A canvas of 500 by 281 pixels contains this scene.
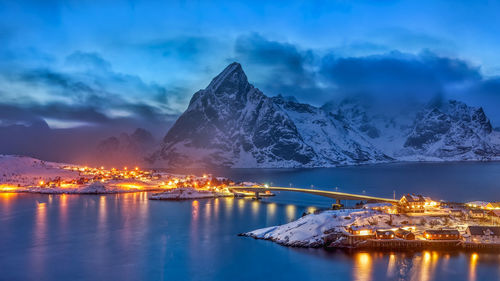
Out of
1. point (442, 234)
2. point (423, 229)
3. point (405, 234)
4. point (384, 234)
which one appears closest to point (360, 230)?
point (384, 234)

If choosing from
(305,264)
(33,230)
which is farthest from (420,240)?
(33,230)

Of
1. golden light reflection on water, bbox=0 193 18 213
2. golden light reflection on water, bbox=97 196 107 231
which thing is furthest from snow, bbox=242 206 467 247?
golden light reflection on water, bbox=0 193 18 213

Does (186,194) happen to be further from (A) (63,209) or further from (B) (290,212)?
(B) (290,212)

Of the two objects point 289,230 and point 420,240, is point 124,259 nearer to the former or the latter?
point 289,230

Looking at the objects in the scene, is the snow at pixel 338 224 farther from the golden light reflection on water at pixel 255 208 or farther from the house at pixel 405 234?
the golden light reflection on water at pixel 255 208

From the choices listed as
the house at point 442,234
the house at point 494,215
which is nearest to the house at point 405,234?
the house at point 442,234

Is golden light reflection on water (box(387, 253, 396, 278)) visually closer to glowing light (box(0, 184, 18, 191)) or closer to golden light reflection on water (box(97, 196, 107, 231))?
golden light reflection on water (box(97, 196, 107, 231))
